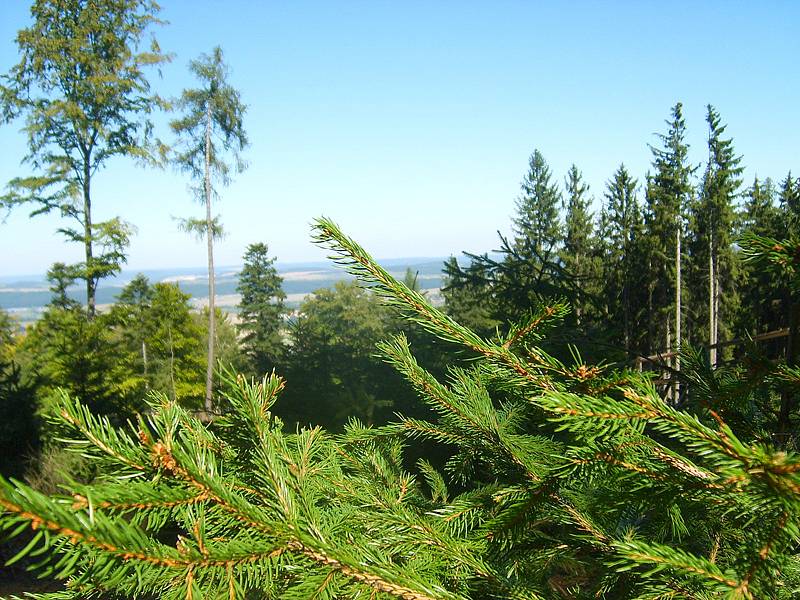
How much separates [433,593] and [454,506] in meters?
0.34

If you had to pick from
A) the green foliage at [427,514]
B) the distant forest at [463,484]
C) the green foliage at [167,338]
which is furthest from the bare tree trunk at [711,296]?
the green foliage at [427,514]

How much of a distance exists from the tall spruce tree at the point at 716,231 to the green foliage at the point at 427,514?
28.3 m

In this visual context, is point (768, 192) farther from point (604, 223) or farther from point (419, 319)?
point (419, 319)

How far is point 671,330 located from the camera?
30047 millimetres

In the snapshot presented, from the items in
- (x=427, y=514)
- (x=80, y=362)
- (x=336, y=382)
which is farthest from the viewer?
(x=80, y=362)

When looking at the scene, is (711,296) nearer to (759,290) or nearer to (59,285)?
(759,290)

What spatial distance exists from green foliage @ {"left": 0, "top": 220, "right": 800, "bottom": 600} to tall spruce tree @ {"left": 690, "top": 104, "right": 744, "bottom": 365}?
28295 millimetres

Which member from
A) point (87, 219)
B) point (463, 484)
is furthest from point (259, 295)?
point (463, 484)

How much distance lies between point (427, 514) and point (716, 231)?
30.6m

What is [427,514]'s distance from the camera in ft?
3.71

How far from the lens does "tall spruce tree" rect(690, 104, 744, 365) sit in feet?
86.0

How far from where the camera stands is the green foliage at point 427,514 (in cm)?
60

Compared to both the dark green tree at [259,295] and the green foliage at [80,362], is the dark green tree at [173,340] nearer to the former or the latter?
the green foliage at [80,362]

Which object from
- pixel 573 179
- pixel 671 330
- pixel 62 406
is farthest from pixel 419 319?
pixel 573 179
